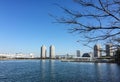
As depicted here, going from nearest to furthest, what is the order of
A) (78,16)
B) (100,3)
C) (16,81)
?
1. (100,3)
2. (78,16)
3. (16,81)

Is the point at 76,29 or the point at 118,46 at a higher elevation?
the point at 76,29

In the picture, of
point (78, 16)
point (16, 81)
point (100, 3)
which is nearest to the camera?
point (100, 3)

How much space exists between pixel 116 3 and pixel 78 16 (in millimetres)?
862

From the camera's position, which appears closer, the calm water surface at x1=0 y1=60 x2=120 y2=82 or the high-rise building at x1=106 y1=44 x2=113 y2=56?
the high-rise building at x1=106 y1=44 x2=113 y2=56

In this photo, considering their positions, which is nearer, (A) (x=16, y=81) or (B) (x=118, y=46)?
(B) (x=118, y=46)

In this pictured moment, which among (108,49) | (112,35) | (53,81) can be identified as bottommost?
(53,81)

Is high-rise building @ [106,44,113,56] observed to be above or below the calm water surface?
above

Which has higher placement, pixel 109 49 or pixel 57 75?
pixel 109 49

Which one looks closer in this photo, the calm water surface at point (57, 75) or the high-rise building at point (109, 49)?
the high-rise building at point (109, 49)

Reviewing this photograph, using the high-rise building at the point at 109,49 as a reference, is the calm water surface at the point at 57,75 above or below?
below

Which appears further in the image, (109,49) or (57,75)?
(57,75)

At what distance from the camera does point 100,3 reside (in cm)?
404

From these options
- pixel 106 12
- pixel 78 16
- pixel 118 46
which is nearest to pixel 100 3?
pixel 106 12

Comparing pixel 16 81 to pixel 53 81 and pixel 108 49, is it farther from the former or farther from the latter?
pixel 108 49
